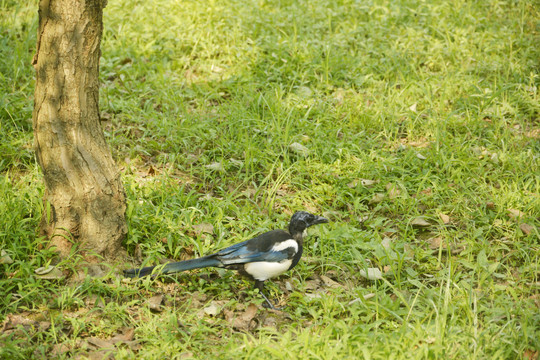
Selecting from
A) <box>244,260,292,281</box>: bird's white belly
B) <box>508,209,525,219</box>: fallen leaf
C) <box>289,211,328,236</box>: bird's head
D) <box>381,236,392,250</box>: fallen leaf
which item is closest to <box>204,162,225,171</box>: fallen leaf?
<box>289,211,328,236</box>: bird's head

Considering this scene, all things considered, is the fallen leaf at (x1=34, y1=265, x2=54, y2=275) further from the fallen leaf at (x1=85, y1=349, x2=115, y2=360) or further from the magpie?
the fallen leaf at (x1=85, y1=349, x2=115, y2=360)

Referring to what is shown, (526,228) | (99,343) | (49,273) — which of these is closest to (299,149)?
(526,228)

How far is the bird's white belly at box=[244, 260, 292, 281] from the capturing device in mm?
3637

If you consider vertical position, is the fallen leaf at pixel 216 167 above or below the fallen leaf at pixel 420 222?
above

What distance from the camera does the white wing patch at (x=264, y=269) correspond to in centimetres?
364

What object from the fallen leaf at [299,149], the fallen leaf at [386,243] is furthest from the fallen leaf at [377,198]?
the fallen leaf at [299,149]

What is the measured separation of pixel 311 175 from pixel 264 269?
1.40 meters

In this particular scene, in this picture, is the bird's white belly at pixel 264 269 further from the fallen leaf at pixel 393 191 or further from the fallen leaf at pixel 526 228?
the fallen leaf at pixel 526 228

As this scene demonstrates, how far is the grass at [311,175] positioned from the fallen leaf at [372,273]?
88mm

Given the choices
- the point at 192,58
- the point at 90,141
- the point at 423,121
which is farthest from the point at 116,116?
the point at 423,121

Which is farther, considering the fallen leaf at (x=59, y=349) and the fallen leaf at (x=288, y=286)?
the fallen leaf at (x=288, y=286)

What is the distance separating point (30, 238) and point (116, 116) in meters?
2.00

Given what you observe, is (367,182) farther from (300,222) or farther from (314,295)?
(314,295)

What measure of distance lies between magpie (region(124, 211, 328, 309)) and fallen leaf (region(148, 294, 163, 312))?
0.16 meters
